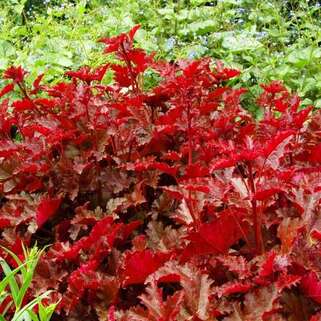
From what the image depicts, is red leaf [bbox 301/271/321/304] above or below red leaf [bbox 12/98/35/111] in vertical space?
below

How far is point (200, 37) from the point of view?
4207 mm

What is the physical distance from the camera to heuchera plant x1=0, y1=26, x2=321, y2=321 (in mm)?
1434

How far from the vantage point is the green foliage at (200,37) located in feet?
12.1

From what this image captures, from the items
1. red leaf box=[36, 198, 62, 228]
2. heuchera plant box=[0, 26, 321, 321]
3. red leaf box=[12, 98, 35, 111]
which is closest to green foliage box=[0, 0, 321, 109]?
heuchera plant box=[0, 26, 321, 321]

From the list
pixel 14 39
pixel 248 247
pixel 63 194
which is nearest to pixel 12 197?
pixel 63 194

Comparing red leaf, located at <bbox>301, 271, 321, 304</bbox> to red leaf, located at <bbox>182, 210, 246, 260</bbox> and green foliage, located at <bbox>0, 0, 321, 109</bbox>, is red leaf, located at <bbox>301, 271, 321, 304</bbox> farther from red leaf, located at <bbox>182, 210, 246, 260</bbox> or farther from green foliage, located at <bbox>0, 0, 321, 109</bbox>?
green foliage, located at <bbox>0, 0, 321, 109</bbox>

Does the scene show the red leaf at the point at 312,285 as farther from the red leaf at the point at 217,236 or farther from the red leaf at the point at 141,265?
the red leaf at the point at 141,265

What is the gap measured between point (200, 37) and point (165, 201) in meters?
2.45

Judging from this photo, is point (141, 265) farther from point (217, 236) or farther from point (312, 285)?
point (312, 285)

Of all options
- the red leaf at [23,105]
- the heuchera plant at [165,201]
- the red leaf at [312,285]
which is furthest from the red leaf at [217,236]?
the red leaf at [23,105]

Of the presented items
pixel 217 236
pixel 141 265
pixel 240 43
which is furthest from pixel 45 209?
pixel 240 43

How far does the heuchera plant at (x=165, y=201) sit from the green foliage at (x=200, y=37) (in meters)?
1.28

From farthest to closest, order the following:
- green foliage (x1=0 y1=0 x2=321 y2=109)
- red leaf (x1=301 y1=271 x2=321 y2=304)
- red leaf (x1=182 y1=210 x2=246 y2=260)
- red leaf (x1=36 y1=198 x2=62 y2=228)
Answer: green foliage (x1=0 y1=0 x2=321 y2=109) < red leaf (x1=36 y1=198 x2=62 y2=228) < red leaf (x1=182 y1=210 x2=246 y2=260) < red leaf (x1=301 y1=271 x2=321 y2=304)

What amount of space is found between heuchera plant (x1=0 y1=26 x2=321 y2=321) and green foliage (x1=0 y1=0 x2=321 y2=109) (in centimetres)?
128
